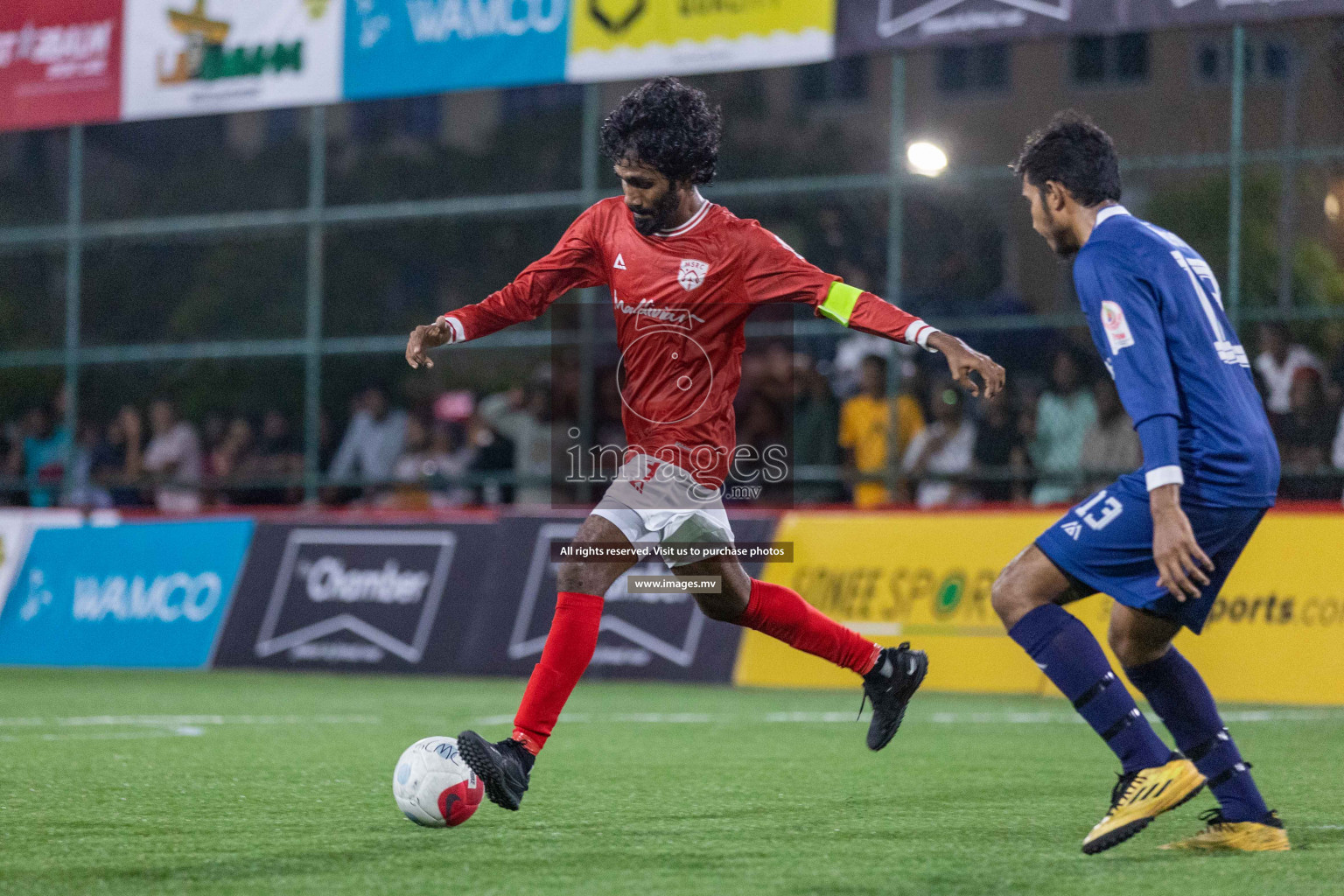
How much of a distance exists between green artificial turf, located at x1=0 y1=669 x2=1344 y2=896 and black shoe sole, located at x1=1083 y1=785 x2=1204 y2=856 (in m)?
0.05

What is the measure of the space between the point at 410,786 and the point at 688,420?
1.46 meters

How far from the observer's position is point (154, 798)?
592 cm

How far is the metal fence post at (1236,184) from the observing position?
11.7 meters

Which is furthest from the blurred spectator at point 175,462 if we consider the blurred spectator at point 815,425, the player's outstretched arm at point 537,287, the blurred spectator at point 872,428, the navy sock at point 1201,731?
the navy sock at point 1201,731

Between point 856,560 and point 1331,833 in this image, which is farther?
point 856,560

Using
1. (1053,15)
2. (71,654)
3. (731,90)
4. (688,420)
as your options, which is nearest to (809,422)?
(1053,15)

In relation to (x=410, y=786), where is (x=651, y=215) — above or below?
above

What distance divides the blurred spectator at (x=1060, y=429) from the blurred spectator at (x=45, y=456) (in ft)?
28.4

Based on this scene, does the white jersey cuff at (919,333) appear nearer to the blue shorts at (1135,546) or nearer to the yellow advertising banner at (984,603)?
the blue shorts at (1135,546)

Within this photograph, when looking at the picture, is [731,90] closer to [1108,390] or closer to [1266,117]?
[1266,117]

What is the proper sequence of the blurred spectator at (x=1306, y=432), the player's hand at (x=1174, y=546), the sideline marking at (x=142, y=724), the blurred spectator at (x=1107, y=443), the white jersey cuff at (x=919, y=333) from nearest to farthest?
the player's hand at (x=1174, y=546)
the white jersey cuff at (x=919, y=333)
the sideline marking at (x=142, y=724)
the blurred spectator at (x=1306, y=432)
the blurred spectator at (x=1107, y=443)

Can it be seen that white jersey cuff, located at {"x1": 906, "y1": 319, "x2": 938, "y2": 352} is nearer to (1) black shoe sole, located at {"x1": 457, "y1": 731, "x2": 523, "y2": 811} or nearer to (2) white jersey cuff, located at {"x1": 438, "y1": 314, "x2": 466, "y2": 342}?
(2) white jersey cuff, located at {"x1": 438, "y1": 314, "x2": 466, "y2": 342}

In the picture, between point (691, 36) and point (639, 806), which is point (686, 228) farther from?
point (691, 36)

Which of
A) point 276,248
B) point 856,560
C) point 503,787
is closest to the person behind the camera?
point 503,787
